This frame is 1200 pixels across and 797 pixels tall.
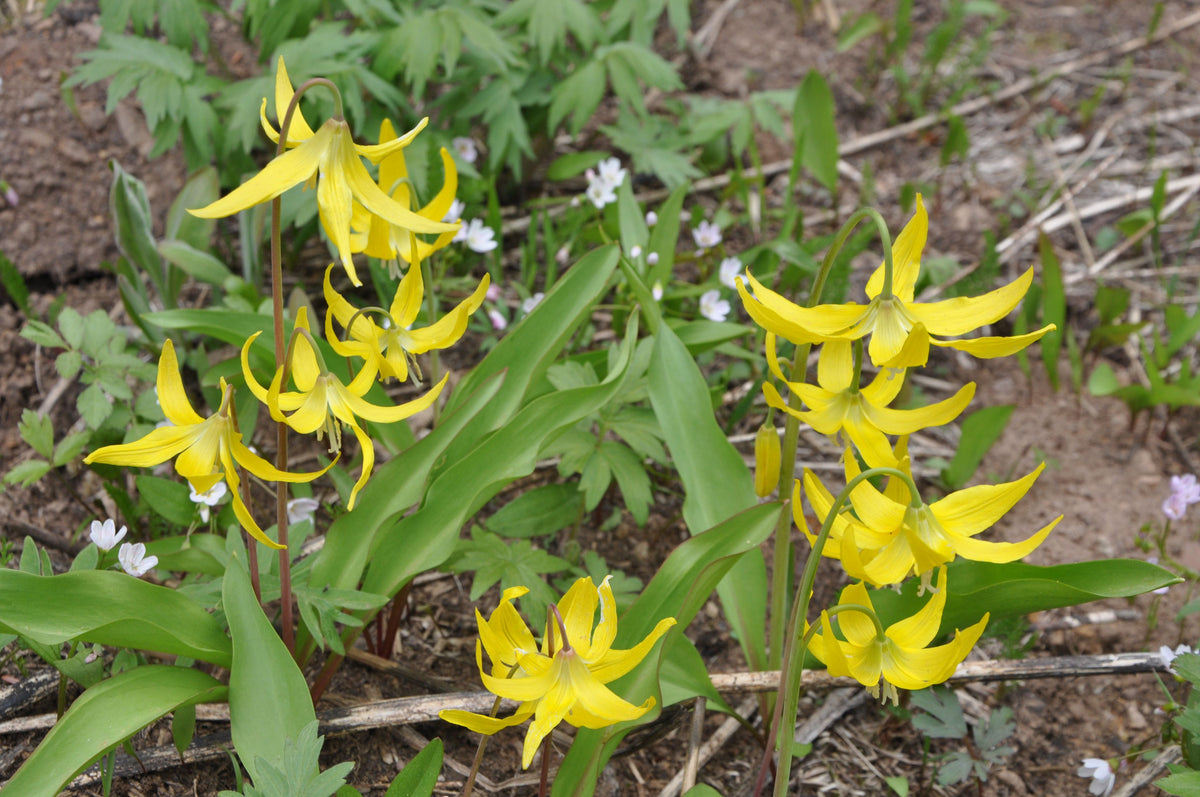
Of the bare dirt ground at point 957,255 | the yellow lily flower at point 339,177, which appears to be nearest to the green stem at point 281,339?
the yellow lily flower at point 339,177

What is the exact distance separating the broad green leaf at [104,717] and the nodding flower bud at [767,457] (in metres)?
1.08

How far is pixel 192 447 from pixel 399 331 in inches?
17.7

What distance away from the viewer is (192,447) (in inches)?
60.5

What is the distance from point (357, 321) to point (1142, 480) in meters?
2.49

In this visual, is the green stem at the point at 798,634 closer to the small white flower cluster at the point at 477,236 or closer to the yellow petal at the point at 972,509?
the yellow petal at the point at 972,509

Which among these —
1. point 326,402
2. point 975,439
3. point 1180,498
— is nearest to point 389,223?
point 326,402

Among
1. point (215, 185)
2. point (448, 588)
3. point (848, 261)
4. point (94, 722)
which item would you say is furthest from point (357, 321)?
point (848, 261)

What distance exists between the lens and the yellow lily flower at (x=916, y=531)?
1494 mm

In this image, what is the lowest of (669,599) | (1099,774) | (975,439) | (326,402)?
(1099,774)

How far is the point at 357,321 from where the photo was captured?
5.94ft

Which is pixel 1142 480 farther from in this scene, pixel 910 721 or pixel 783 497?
pixel 783 497

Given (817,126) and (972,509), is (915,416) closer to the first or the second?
(972,509)

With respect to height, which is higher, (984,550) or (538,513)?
(984,550)

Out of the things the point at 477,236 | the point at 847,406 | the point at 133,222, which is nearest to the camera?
the point at 847,406
